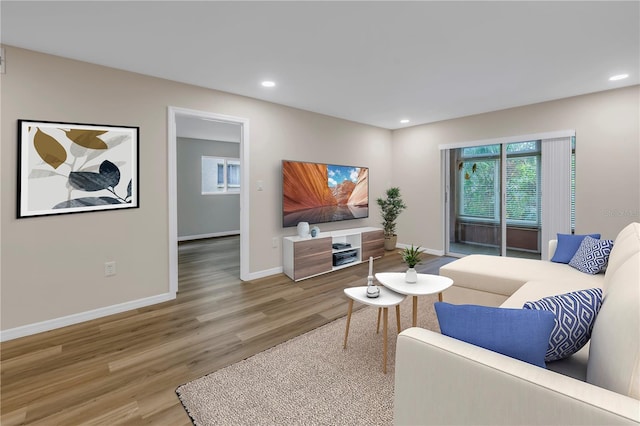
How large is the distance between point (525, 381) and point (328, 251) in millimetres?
3670

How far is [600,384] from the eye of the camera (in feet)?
3.29

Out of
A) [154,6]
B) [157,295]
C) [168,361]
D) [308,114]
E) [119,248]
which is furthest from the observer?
[308,114]

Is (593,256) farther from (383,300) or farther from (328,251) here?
(328,251)

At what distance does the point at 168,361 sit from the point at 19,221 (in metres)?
1.84

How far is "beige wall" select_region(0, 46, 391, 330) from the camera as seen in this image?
259 cm

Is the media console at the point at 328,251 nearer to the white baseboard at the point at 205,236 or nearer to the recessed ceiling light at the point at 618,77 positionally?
the recessed ceiling light at the point at 618,77

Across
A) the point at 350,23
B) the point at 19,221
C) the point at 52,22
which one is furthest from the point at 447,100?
the point at 19,221

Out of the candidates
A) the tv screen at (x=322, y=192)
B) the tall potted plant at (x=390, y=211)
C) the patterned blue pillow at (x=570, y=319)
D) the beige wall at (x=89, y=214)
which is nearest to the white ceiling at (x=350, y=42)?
the beige wall at (x=89, y=214)

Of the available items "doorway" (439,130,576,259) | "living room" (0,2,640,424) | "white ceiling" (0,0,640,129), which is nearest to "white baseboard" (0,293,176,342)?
"living room" (0,2,640,424)

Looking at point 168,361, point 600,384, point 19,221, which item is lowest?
point 168,361

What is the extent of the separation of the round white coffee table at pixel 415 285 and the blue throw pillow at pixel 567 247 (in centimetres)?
146

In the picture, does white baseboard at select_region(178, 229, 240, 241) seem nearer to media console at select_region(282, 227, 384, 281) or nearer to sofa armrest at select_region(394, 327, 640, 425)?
media console at select_region(282, 227, 384, 281)

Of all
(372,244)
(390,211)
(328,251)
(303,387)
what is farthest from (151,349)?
(390,211)

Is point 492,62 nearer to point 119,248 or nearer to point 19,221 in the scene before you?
point 119,248
